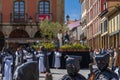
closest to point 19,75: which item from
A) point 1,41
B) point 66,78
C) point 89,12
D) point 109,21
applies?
point 66,78

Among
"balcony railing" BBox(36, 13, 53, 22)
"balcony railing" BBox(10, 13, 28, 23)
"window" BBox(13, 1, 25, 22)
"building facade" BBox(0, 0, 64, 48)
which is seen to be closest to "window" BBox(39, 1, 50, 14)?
"building facade" BBox(0, 0, 64, 48)

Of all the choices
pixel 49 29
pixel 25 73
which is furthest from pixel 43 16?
pixel 25 73

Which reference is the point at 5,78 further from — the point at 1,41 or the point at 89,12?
the point at 89,12

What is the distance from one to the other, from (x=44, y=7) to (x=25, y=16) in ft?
9.02

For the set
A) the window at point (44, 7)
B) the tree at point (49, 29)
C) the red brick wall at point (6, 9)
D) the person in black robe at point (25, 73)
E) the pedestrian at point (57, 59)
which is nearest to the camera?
the person in black robe at point (25, 73)

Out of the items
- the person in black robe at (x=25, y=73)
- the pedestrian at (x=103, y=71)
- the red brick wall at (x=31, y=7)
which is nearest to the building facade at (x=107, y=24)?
the red brick wall at (x=31, y=7)

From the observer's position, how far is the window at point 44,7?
186ft

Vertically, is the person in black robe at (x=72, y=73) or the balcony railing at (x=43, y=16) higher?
the balcony railing at (x=43, y=16)

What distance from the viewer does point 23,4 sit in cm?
5812

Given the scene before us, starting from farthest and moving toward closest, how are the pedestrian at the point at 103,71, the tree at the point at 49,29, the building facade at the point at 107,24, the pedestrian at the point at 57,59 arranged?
the tree at the point at 49,29, the building facade at the point at 107,24, the pedestrian at the point at 57,59, the pedestrian at the point at 103,71

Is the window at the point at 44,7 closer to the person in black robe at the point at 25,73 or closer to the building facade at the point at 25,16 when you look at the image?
the building facade at the point at 25,16

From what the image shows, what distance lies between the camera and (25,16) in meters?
57.4

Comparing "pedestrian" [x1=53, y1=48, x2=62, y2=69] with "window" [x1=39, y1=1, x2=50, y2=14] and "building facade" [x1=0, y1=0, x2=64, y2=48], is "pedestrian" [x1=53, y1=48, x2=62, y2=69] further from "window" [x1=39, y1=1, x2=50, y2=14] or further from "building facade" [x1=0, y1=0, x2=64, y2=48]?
"window" [x1=39, y1=1, x2=50, y2=14]

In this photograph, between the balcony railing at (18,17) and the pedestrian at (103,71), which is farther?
the balcony railing at (18,17)
